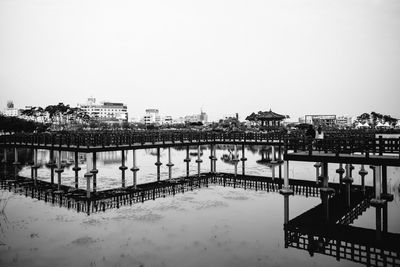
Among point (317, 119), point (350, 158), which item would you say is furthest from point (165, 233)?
point (317, 119)

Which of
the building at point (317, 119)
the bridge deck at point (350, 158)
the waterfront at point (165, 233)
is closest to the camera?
the waterfront at point (165, 233)

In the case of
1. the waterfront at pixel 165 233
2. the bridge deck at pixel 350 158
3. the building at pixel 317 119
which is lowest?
the waterfront at pixel 165 233

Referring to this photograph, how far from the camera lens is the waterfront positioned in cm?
1545

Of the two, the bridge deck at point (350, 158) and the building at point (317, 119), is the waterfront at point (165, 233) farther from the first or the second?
the building at point (317, 119)

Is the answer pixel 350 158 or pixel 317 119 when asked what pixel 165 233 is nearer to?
pixel 350 158

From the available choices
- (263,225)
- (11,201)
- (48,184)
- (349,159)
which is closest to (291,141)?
(349,159)

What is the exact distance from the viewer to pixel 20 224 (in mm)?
20875

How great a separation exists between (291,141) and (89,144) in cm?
1825

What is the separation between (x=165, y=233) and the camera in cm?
1920

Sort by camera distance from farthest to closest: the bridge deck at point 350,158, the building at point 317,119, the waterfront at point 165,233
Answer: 1. the building at point 317,119
2. the bridge deck at point 350,158
3. the waterfront at point 165,233

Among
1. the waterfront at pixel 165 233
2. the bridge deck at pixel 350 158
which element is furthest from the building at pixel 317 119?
the bridge deck at pixel 350 158

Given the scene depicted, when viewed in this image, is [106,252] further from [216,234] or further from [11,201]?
[11,201]

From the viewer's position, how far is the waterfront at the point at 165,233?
15.4 metres

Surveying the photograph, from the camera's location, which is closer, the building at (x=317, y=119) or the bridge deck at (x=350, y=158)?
the bridge deck at (x=350, y=158)
